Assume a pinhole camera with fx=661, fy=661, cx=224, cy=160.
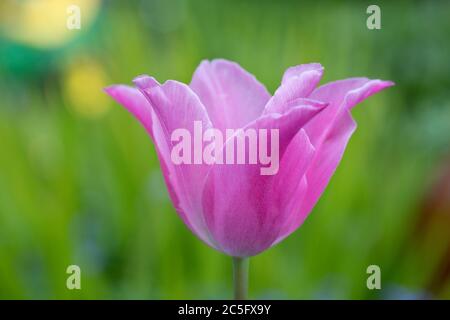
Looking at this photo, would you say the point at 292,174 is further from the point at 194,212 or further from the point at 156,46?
the point at 156,46

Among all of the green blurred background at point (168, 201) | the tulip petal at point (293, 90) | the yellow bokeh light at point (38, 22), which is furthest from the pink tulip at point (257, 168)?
the yellow bokeh light at point (38, 22)

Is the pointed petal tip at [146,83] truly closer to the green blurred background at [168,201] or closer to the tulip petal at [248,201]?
the tulip petal at [248,201]

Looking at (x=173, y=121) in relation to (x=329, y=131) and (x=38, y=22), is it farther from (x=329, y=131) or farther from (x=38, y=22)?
(x=38, y=22)

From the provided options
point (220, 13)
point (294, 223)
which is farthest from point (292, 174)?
point (220, 13)

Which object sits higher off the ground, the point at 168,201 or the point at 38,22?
the point at 38,22

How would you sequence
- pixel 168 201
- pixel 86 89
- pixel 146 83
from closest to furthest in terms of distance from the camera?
pixel 146 83 → pixel 168 201 → pixel 86 89

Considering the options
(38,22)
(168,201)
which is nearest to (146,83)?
(168,201)

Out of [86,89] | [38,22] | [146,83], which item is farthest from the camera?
[38,22]
